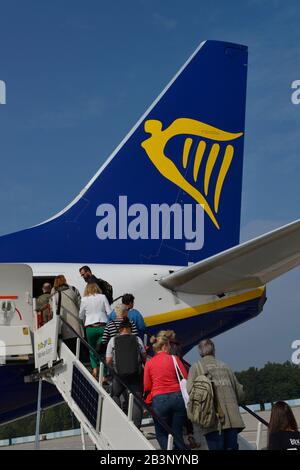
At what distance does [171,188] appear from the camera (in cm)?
1548

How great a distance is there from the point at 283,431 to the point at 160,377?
1691 mm

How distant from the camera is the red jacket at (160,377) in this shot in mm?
8820

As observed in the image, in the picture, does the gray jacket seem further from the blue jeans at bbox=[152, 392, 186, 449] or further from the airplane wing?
the airplane wing

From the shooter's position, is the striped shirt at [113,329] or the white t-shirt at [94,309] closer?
the striped shirt at [113,329]

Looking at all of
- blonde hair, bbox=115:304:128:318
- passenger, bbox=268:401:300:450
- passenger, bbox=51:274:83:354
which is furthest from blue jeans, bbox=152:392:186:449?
passenger, bbox=51:274:83:354

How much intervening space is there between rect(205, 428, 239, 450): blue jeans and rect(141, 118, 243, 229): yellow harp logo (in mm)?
7867

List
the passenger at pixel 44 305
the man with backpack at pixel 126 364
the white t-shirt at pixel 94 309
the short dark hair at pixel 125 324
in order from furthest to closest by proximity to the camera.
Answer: the passenger at pixel 44 305 → the white t-shirt at pixel 94 309 → the short dark hair at pixel 125 324 → the man with backpack at pixel 126 364

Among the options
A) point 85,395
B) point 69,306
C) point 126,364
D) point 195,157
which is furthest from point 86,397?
point 195,157

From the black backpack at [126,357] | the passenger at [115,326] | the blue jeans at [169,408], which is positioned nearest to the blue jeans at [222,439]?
the blue jeans at [169,408]

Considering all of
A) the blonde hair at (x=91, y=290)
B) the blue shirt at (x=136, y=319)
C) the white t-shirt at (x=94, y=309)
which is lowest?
the blue shirt at (x=136, y=319)

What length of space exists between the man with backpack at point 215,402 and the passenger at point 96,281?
4030 mm

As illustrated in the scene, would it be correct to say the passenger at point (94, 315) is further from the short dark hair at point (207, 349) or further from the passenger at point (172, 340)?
the short dark hair at point (207, 349)

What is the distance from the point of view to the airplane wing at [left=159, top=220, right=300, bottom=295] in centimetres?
1112
